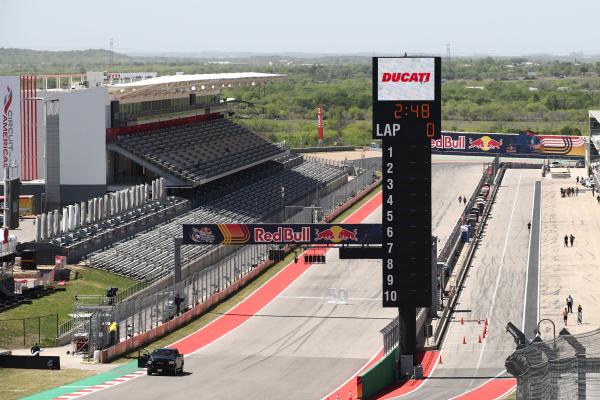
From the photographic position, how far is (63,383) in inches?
2140

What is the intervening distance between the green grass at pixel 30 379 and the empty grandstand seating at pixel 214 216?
803 inches

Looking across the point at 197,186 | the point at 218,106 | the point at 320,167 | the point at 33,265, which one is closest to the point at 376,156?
the point at 320,167

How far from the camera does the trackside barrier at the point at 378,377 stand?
52156mm

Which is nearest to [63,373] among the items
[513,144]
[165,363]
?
[165,363]

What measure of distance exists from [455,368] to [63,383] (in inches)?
651

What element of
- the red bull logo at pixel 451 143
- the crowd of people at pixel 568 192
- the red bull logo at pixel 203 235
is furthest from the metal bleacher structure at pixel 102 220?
the red bull logo at pixel 451 143

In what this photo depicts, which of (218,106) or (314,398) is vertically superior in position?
(218,106)

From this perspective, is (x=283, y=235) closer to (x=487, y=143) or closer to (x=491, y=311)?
(x=491, y=311)

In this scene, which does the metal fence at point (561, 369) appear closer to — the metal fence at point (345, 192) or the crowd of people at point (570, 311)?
the crowd of people at point (570, 311)

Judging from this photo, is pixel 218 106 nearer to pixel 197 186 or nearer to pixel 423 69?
pixel 197 186

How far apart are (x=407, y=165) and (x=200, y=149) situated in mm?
58965

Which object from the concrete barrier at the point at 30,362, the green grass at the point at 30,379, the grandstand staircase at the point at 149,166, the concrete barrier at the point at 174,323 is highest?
the grandstand staircase at the point at 149,166

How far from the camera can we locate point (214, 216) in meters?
96.8

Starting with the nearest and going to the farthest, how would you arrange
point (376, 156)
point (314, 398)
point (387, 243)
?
point (314, 398) → point (387, 243) → point (376, 156)
